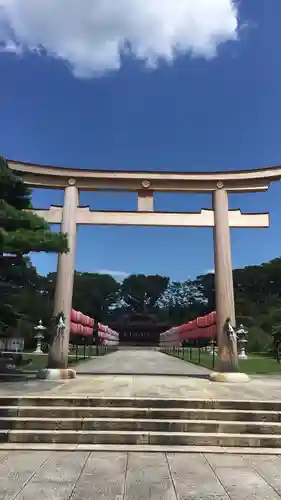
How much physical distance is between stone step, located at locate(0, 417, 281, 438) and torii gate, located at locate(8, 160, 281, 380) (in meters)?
4.83

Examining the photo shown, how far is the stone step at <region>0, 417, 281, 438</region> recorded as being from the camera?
5992mm

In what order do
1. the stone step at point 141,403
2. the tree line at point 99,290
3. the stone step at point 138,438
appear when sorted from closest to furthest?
the stone step at point 138,438, the stone step at point 141,403, the tree line at point 99,290

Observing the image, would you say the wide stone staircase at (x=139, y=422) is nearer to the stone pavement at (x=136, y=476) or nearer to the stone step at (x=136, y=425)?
the stone step at (x=136, y=425)

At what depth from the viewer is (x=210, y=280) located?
243ft

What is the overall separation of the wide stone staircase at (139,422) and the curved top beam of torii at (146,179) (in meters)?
6.27

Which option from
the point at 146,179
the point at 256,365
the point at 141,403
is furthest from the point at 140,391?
the point at 256,365

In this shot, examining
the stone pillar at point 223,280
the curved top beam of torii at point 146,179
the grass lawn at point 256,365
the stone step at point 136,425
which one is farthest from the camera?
the grass lawn at point 256,365

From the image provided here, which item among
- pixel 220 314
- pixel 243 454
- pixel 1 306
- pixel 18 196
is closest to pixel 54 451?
pixel 243 454

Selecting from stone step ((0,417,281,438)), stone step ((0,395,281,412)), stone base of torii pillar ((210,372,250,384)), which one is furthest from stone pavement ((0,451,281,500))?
stone base of torii pillar ((210,372,250,384))

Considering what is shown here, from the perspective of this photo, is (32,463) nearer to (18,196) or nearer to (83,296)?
(18,196)

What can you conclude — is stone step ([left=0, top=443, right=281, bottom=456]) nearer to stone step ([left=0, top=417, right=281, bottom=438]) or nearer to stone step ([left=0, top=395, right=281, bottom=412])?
stone step ([left=0, top=417, right=281, bottom=438])

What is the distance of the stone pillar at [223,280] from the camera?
1016cm

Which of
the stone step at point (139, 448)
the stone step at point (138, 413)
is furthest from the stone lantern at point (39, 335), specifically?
the stone step at point (139, 448)

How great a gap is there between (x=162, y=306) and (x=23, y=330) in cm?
5850
